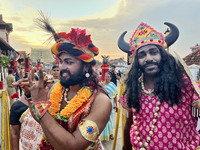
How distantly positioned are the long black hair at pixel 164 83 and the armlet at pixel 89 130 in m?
0.60

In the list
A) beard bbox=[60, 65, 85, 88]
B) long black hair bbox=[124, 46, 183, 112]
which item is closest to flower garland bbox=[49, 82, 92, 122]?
beard bbox=[60, 65, 85, 88]

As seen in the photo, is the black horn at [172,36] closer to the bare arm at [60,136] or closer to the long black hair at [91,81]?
the long black hair at [91,81]

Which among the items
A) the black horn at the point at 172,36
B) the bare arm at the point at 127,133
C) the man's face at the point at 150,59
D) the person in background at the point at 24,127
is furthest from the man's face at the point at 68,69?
the black horn at the point at 172,36

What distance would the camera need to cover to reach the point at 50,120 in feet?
3.70

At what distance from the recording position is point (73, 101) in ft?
4.86

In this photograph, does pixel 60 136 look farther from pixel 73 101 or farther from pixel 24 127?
pixel 24 127

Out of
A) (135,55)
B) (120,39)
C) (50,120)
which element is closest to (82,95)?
(50,120)

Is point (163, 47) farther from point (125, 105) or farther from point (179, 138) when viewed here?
point (179, 138)

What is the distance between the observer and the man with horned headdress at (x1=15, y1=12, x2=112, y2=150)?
1.12m

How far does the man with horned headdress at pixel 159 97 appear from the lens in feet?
4.56

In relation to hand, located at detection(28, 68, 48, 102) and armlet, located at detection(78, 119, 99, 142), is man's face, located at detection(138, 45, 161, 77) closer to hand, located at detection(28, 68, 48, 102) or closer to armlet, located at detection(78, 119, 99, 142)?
armlet, located at detection(78, 119, 99, 142)

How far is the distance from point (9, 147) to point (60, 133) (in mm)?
1917

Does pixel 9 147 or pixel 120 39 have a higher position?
pixel 120 39

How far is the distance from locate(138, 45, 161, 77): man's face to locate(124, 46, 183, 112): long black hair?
6cm
